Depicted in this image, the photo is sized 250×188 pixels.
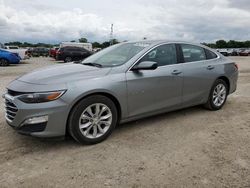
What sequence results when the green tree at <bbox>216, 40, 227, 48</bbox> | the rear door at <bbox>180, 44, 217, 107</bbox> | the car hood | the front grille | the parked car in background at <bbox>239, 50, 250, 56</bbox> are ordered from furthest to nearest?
the green tree at <bbox>216, 40, 227, 48</bbox>
the parked car in background at <bbox>239, 50, 250, 56</bbox>
the rear door at <bbox>180, 44, 217, 107</bbox>
the car hood
the front grille

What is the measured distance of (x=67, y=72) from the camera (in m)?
4.05

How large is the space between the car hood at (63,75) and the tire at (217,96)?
2.58m

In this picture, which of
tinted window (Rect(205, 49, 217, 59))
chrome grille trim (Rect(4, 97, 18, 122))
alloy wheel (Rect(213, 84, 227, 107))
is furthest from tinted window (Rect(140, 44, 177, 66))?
chrome grille trim (Rect(4, 97, 18, 122))

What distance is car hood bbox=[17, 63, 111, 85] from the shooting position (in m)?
3.78

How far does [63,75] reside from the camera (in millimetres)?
3902

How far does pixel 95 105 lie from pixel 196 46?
2736 mm

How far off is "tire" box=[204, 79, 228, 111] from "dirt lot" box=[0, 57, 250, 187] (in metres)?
0.85

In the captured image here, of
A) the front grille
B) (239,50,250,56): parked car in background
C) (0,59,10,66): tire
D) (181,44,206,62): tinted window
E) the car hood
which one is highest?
(181,44,206,62): tinted window

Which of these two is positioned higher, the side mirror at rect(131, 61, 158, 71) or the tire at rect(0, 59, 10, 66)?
the side mirror at rect(131, 61, 158, 71)

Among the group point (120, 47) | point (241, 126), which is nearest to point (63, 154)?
point (120, 47)

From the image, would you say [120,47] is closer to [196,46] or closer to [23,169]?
[196,46]

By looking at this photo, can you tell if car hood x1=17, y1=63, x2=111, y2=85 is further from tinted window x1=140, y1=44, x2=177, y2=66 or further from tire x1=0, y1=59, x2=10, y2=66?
tire x1=0, y1=59, x2=10, y2=66

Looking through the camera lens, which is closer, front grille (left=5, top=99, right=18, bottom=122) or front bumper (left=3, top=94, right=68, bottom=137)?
front bumper (left=3, top=94, right=68, bottom=137)

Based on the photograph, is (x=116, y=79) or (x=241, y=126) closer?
(x=116, y=79)
